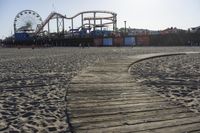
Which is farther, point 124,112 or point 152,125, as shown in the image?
point 124,112

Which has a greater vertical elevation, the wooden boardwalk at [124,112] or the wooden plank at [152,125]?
the wooden boardwalk at [124,112]

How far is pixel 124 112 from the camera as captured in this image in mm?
7066

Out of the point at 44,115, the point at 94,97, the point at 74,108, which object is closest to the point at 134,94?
the point at 94,97

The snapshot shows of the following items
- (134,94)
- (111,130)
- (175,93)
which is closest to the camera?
(111,130)

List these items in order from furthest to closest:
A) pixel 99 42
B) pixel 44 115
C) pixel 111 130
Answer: pixel 99 42
pixel 44 115
pixel 111 130

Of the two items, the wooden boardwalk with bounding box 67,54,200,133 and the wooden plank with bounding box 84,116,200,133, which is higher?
the wooden boardwalk with bounding box 67,54,200,133

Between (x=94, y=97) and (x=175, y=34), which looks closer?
(x=94, y=97)

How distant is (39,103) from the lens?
331 inches

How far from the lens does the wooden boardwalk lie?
19.7 feet

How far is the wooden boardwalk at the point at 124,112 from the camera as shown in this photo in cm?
601

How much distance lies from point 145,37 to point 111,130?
2752 inches

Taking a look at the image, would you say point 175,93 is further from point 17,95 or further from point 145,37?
point 145,37

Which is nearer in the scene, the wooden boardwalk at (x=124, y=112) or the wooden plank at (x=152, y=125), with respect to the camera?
the wooden plank at (x=152, y=125)

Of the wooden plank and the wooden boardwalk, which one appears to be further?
the wooden boardwalk
